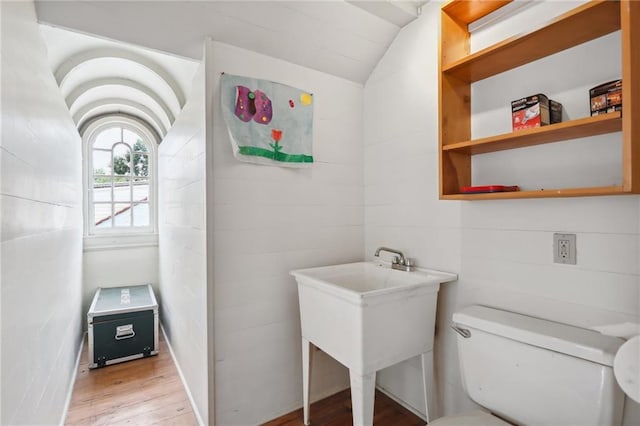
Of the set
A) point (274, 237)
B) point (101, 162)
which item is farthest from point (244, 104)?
point (101, 162)

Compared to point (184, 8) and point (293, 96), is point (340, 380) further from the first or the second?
point (184, 8)

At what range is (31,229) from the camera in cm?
123

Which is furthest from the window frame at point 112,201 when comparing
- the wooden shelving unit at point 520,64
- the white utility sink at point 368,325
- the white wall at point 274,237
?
the wooden shelving unit at point 520,64

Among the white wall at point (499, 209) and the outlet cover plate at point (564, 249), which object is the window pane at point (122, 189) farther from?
the outlet cover plate at point (564, 249)

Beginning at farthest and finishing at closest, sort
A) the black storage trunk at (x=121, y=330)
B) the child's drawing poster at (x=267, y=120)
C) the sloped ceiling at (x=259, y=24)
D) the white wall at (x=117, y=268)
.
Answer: the white wall at (x=117, y=268) < the black storage trunk at (x=121, y=330) < the child's drawing poster at (x=267, y=120) < the sloped ceiling at (x=259, y=24)

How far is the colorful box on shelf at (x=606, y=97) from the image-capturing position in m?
1.02

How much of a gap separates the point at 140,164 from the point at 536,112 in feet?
12.5

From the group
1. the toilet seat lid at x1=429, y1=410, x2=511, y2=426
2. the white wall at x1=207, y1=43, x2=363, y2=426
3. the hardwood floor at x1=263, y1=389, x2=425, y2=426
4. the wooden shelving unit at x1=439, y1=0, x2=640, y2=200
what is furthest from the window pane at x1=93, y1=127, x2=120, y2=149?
the toilet seat lid at x1=429, y1=410, x2=511, y2=426

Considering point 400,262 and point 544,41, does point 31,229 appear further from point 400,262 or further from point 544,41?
point 544,41

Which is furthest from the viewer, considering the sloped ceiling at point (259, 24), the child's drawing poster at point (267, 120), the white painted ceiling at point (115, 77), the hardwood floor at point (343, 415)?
the white painted ceiling at point (115, 77)

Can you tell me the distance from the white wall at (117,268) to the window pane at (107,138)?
116 cm

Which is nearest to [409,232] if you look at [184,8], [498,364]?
[498,364]

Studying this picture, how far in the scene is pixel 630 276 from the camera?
1.08 metres

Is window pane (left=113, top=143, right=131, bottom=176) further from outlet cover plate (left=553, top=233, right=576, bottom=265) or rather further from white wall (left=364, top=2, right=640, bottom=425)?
outlet cover plate (left=553, top=233, right=576, bottom=265)
